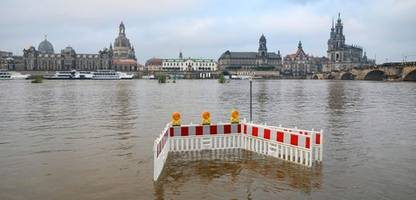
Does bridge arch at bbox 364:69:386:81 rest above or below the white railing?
above

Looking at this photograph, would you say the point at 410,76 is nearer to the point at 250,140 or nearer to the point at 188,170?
the point at 250,140

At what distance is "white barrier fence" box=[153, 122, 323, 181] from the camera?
45.5ft

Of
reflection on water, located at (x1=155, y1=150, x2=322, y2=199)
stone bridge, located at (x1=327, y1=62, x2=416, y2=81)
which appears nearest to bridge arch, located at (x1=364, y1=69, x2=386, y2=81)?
stone bridge, located at (x1=327, y1=62, x2=416, y2=81)

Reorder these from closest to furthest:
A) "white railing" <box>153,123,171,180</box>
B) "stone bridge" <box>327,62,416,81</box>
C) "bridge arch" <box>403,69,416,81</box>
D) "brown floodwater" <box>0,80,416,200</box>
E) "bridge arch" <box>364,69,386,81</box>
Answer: "brown floodwater" <box>0,80,416,200</box> → "white railing" <box>153,123,171,180</box> → "bridge arch" <box>403,69,416,81</box> → "stone bridge" <box>327,62,416,81</box> → "bridge arch" <box>364,69,386,81</box>

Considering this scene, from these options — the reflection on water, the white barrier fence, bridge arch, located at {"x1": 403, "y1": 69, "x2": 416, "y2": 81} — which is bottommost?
the reflection on water

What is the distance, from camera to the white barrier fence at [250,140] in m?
13.9

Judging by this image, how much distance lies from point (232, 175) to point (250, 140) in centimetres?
355

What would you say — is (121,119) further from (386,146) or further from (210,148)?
(386,146)

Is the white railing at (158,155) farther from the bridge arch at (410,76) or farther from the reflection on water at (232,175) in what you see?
Result: the bridge arch at (410,76)

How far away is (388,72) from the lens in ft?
513

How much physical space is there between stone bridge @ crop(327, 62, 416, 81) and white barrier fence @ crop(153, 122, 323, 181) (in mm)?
133472

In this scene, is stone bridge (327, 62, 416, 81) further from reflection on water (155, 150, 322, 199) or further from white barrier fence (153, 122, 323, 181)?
reflection on water (155, 150, 322, 199)

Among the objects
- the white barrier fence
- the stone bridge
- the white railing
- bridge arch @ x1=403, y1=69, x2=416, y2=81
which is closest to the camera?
the white railing

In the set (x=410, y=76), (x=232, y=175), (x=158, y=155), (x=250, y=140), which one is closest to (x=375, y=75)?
(x=410, y=76)
